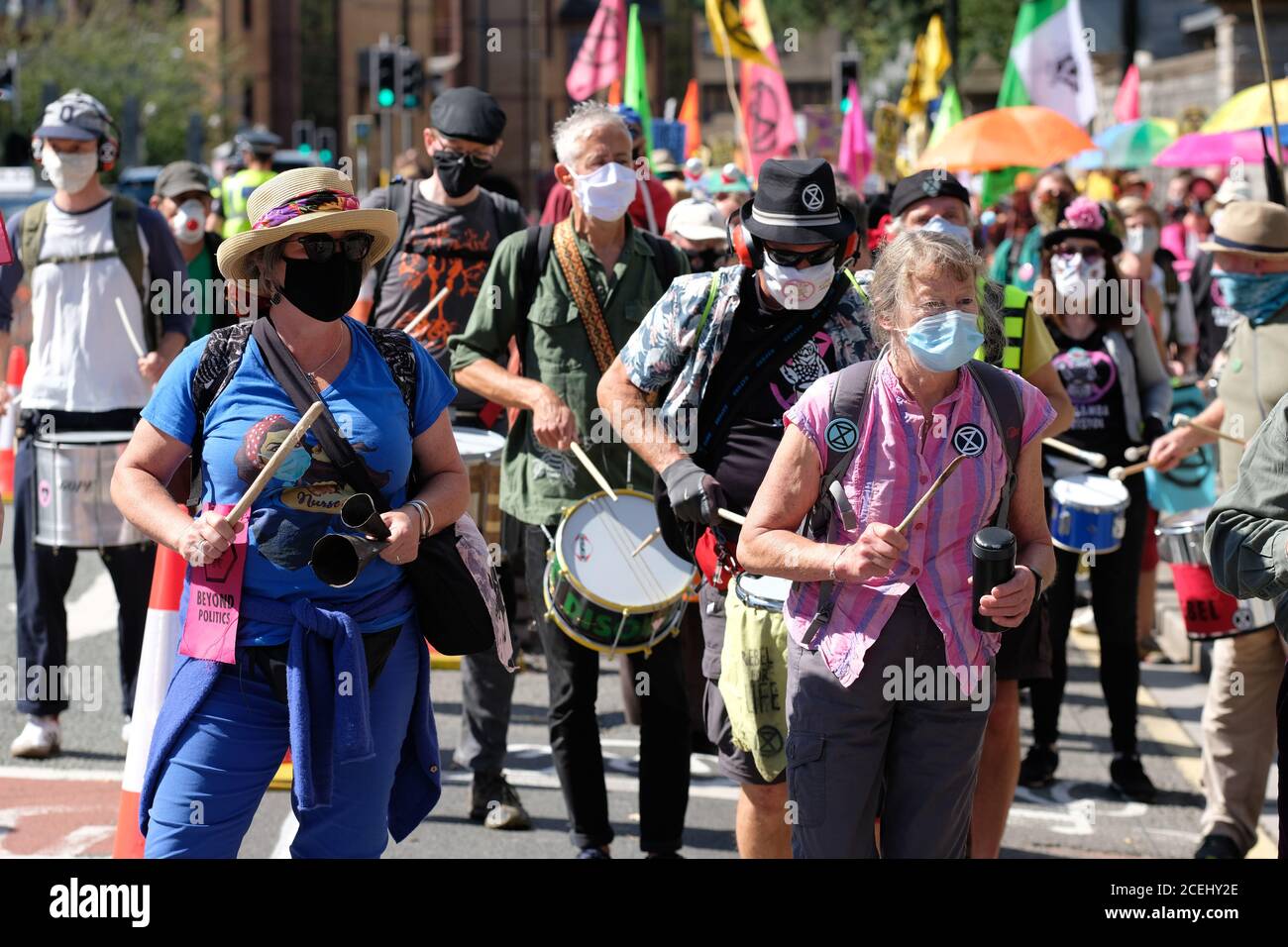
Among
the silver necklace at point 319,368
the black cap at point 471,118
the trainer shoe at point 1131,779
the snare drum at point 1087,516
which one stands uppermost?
the black cap at point 471,118

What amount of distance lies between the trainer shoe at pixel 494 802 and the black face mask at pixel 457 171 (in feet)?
7.35

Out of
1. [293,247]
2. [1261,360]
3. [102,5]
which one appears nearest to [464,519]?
[293,247]

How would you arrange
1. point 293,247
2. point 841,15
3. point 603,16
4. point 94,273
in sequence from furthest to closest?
1. point 841,15
2. point 603,16
3. point 94,273
4. point 293,247

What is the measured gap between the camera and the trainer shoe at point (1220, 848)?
616 cm

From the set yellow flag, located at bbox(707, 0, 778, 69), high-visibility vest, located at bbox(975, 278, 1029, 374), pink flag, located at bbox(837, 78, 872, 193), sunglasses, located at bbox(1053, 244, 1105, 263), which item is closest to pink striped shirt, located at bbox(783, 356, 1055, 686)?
high-visibility vest, located at bbox(975, 278, 1029, 374)

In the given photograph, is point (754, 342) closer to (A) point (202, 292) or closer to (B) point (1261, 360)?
(B) point (1261, 360)

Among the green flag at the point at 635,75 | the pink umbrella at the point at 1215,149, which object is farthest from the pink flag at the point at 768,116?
the pink umbrella at the point at 1215,149

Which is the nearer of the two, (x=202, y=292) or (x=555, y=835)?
(x=555, y=835)

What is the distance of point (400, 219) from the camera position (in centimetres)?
747

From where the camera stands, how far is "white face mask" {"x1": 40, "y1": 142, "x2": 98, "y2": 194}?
282 inches

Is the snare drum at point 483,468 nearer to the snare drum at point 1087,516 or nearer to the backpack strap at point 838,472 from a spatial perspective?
the snare drum at point 1087,516

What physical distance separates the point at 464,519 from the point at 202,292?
4591mm

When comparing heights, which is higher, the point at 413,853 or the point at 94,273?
the point at 94,273

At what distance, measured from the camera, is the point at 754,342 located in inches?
194
